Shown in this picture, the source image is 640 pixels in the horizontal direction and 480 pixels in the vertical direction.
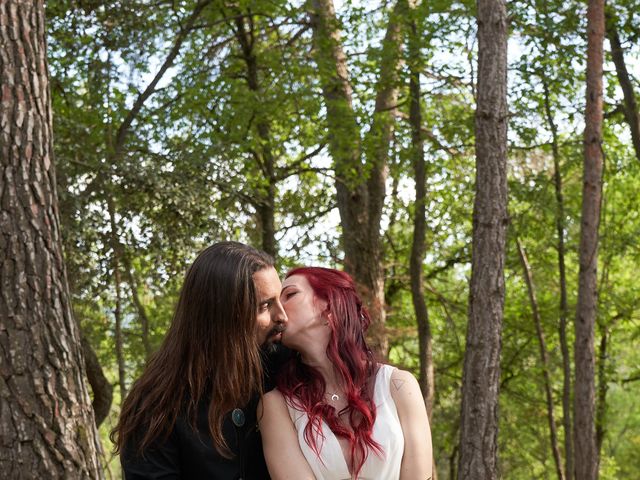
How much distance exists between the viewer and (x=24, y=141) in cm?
600

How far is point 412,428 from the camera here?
3.59 m

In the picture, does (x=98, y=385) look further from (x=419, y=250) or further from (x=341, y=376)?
(x=341, y=376)

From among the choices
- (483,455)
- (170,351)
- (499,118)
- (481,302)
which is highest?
(499,118)

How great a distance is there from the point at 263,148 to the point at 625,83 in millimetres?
7706

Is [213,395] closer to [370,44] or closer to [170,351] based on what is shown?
[170,351]

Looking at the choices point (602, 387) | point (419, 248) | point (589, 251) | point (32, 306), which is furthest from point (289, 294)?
point (602, 387)

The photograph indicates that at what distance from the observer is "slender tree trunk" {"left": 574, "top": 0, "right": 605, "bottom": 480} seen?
1220 centimetres

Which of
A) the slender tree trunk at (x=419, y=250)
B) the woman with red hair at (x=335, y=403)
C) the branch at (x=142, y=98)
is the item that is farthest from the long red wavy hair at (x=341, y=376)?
the slender tree trunk at (x=419, y=250)

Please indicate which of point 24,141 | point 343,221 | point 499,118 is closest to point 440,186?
point 343,221

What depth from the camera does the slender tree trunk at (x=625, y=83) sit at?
13.9 metres

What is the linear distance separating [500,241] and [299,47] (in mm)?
10485

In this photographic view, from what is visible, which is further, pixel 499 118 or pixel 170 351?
pixel 499 118

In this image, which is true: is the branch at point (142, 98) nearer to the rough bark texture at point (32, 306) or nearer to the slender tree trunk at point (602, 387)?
the rough bark texture at point (32, 306)

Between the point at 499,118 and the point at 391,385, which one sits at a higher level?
the point at 499,118
